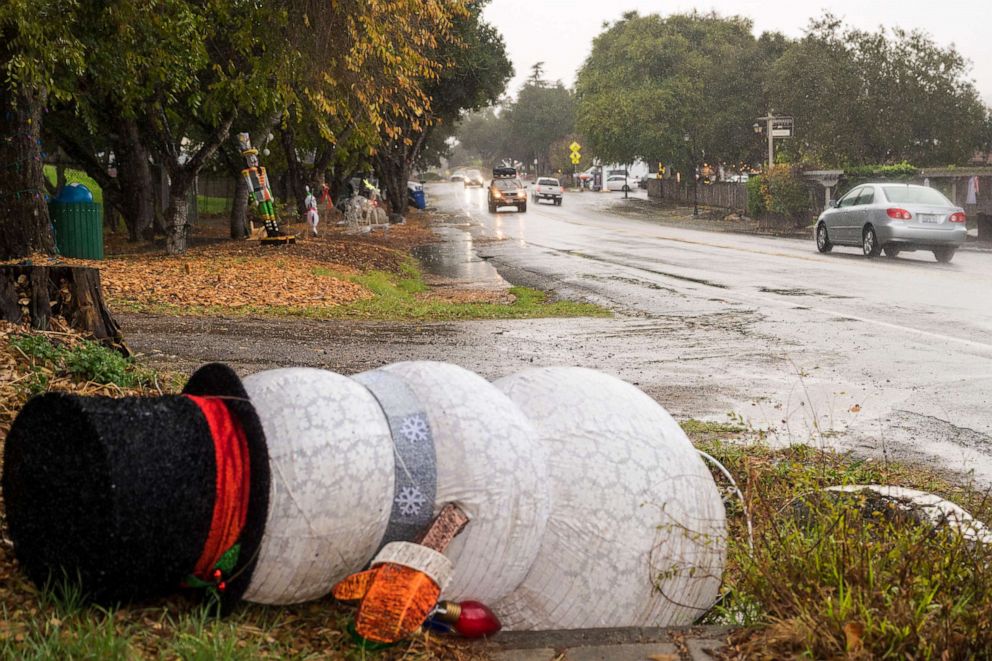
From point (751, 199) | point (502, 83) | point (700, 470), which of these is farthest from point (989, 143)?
point (700, 470)

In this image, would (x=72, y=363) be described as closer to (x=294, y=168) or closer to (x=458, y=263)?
(x=458, y=263)

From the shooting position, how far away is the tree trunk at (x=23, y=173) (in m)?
14.3

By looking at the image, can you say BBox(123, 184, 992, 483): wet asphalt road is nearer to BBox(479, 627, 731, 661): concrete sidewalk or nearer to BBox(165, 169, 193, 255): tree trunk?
BBox(479, 627, 731, 661): concrete sidewalk

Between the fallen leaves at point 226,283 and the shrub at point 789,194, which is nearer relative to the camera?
the fallen leaves at point 226,283

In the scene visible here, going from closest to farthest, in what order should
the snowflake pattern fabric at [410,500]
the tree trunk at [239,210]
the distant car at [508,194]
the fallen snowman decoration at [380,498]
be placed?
the fallen snowman decoration at [380,498] < the snowflake pattern fabric at [410,500] < the tree trunk at [239,210] < the distant car at [508,194]

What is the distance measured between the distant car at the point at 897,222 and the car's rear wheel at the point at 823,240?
0.24m

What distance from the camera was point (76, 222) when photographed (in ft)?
59.3

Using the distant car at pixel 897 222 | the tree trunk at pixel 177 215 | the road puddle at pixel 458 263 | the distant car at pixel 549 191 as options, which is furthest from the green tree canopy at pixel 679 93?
the tree trunk at pixel 177 215

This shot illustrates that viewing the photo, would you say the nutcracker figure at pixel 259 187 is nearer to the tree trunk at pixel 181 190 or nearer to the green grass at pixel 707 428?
the tree trunk at pixel 181 190

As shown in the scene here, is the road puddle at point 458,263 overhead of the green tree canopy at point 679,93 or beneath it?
beneath

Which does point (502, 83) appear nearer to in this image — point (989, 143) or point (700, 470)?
point (989, 143)

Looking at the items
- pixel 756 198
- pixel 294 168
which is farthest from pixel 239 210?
pixel 756 198

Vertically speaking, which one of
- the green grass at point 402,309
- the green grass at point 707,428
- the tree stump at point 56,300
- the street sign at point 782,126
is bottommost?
the green grass at point 707,428

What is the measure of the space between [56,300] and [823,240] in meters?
22.1
